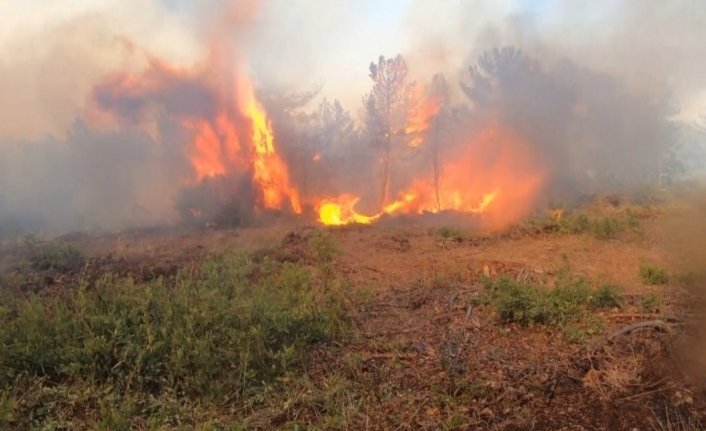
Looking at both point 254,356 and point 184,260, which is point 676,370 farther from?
point 184,260

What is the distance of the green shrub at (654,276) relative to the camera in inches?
375

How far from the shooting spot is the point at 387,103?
1198 inches

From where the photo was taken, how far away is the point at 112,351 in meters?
5.53

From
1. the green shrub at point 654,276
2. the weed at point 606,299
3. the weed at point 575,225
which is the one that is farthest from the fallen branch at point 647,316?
the weed at point 575,225

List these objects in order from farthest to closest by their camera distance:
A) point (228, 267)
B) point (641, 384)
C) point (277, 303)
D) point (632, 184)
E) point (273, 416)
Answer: point (632, 184), point (228, 267), point (277, 303), point (641, 384), point (273, 416)

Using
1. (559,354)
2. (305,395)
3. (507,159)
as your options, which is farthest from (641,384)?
(507,159)

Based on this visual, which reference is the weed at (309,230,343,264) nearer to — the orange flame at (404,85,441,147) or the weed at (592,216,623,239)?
the weed at (592,216,623,239)

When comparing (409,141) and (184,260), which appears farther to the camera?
(409,141)

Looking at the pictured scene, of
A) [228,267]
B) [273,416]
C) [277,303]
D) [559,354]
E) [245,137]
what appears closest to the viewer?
[273,416]

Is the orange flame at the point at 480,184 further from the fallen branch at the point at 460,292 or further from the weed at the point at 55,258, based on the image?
the fallen branch at the point at 460,292

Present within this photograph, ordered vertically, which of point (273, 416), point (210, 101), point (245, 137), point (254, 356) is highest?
point (210, 101)

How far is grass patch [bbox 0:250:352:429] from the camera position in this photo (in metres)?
4.88

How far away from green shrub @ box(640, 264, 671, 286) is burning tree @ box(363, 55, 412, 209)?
66.7 ft

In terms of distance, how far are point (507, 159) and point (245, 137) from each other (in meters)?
13.2
